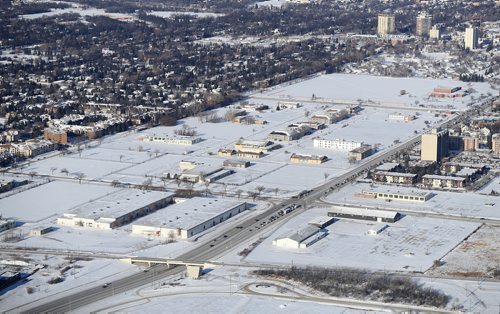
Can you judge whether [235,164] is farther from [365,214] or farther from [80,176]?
[365,214]

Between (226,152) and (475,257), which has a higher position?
(226,152)

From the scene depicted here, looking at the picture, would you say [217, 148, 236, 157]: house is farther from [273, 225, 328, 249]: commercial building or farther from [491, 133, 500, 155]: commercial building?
[273, 225, 328, 249]: commercial building

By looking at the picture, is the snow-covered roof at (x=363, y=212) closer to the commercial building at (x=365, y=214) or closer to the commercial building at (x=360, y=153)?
the commercial building at (x=365, y=214)

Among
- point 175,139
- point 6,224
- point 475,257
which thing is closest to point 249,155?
point 175,139

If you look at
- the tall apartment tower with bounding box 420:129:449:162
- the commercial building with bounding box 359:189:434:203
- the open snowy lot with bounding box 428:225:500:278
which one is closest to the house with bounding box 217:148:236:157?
the tall apartment tower with bounding box 420:129:449:162

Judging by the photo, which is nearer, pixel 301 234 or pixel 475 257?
pixel 475 257

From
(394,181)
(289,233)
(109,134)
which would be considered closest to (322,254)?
(289,233)

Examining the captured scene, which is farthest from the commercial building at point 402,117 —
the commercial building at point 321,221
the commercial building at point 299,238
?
the commercial building at point 299,238

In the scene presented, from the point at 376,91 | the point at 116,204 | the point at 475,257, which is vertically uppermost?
the point at 116,204
